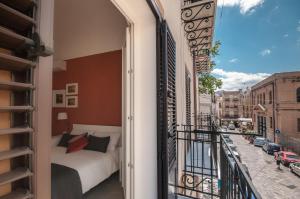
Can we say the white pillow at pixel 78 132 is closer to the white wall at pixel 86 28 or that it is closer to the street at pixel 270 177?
the white wall at pixel 86 28

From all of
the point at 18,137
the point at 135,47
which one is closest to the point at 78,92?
the point at 135,47

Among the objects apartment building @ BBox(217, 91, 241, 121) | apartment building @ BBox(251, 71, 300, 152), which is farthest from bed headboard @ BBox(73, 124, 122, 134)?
apartment building @ BBox(217, 91, 241, 121)

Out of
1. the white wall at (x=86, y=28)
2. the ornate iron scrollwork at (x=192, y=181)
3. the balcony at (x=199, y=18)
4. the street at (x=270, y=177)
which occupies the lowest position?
the street at (x=270, y=177)

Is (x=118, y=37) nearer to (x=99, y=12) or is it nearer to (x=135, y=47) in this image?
(x=99, y=12)

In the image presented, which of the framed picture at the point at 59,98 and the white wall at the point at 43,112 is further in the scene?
the framed picture at the point at 59,98

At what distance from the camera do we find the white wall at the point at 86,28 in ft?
8.66

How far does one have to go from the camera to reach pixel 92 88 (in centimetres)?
388

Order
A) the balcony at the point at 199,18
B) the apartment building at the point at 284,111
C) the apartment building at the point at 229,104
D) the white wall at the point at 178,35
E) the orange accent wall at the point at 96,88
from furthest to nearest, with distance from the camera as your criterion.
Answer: the apartment building at the point at 229,104 < the apartment building at the point at 284,111 < the orange accent wall at the point at 96,88 < the balcony at the point at 199,18 < the white wall at the point at 178,35

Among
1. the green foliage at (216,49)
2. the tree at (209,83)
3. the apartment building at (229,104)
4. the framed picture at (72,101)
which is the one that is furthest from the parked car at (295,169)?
the apartment building at (229,104)

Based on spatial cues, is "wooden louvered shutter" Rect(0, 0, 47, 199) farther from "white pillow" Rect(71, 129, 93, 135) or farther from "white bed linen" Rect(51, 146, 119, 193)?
"white pillow" Rect(71, 129, 93, 135)

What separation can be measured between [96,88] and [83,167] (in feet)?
6.58

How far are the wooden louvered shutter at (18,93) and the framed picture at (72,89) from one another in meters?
3.96

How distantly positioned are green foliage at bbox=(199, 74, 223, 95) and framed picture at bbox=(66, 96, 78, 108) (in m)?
6.74

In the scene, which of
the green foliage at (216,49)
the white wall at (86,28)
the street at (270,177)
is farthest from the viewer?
the green foliage at (216,49)
